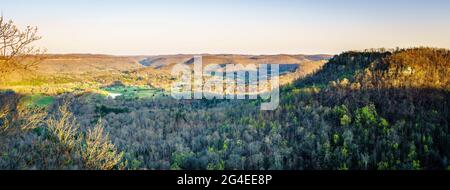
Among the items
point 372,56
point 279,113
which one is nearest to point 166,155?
point 279,113

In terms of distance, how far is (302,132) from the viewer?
78.9 feet

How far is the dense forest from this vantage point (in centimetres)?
1714

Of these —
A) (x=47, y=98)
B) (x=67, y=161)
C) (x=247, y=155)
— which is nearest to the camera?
(x=67, y=161)

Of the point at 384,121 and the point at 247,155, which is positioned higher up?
the point at 384,121

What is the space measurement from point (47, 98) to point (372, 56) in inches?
1679

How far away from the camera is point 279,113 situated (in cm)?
2941

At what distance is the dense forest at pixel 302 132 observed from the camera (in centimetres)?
1714

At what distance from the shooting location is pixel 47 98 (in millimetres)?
54250

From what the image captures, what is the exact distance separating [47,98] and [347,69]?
40340mm

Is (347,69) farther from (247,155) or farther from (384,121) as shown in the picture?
(247,155)
